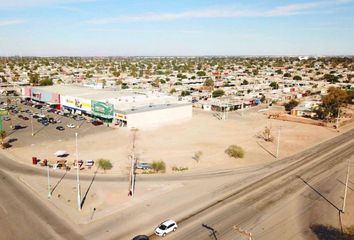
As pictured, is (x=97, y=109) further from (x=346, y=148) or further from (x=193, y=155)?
(x=346, y=148)

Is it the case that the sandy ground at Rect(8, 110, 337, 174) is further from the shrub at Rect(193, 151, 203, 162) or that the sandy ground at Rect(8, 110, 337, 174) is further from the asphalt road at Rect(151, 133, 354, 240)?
the asphalt road at Rect(151, 133, 354, 240)

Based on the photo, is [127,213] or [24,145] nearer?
[127,213]

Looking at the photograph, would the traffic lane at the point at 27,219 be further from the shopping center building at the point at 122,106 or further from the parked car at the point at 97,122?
the shopping center building at the point at 122,106

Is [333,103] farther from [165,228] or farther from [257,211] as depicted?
[165,228]

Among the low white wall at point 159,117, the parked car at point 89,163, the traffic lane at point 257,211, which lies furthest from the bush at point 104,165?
the low white wall at point 159,117

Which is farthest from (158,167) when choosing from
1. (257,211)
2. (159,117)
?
(159,117)

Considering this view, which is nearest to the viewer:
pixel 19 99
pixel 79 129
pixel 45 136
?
pixel 45 136

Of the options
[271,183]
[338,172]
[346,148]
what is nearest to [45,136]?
[271,183]
